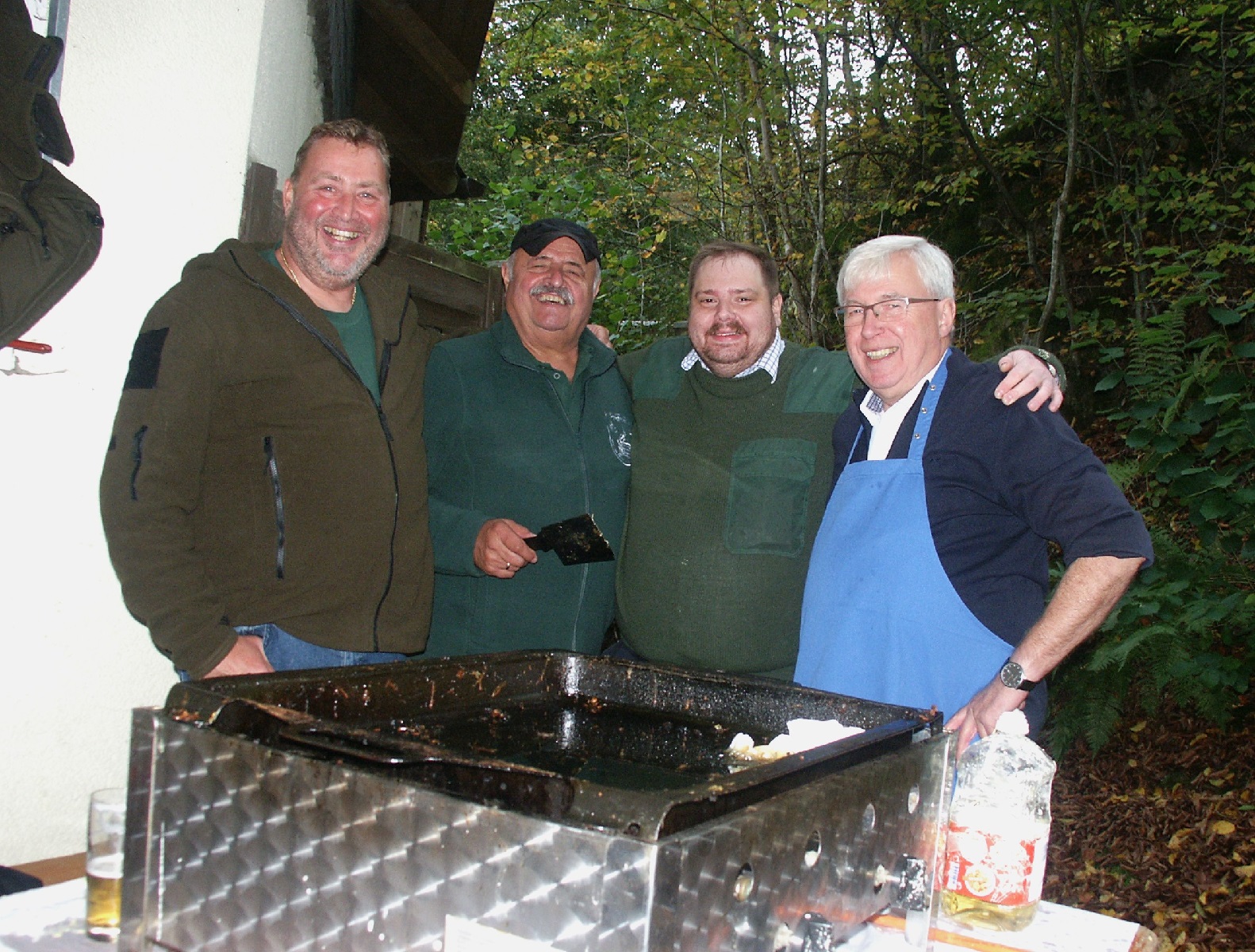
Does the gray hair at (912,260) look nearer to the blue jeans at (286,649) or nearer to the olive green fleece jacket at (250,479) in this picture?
the olive green fleece jacket at (250,479)

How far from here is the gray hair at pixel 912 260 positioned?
2439 mm

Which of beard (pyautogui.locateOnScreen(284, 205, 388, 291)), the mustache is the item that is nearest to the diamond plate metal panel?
beard (pyautogui.locateOnScreen(284, 205, 388, 291))

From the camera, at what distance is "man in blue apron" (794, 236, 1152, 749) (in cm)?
202

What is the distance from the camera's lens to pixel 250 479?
87.1 inches

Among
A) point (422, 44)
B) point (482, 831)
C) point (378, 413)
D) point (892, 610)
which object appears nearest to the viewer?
point (482, 831)

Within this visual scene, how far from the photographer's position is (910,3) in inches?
307

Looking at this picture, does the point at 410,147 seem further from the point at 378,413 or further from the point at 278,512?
the point at 278,512

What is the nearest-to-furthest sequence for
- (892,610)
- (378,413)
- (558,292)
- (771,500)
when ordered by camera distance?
(892,610) < (378,413) < (771,500) < (558,292)

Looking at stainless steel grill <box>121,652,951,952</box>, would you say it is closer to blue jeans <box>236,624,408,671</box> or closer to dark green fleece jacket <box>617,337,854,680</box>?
blue jeans <box>236,624,408,671</box>

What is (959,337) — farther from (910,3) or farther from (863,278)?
(863,278)

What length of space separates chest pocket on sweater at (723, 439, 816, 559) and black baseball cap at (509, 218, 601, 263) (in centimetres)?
87

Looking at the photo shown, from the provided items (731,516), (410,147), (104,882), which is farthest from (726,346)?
(410,147)

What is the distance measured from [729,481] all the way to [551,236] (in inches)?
37.9

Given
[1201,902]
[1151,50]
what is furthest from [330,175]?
[1151,50]
